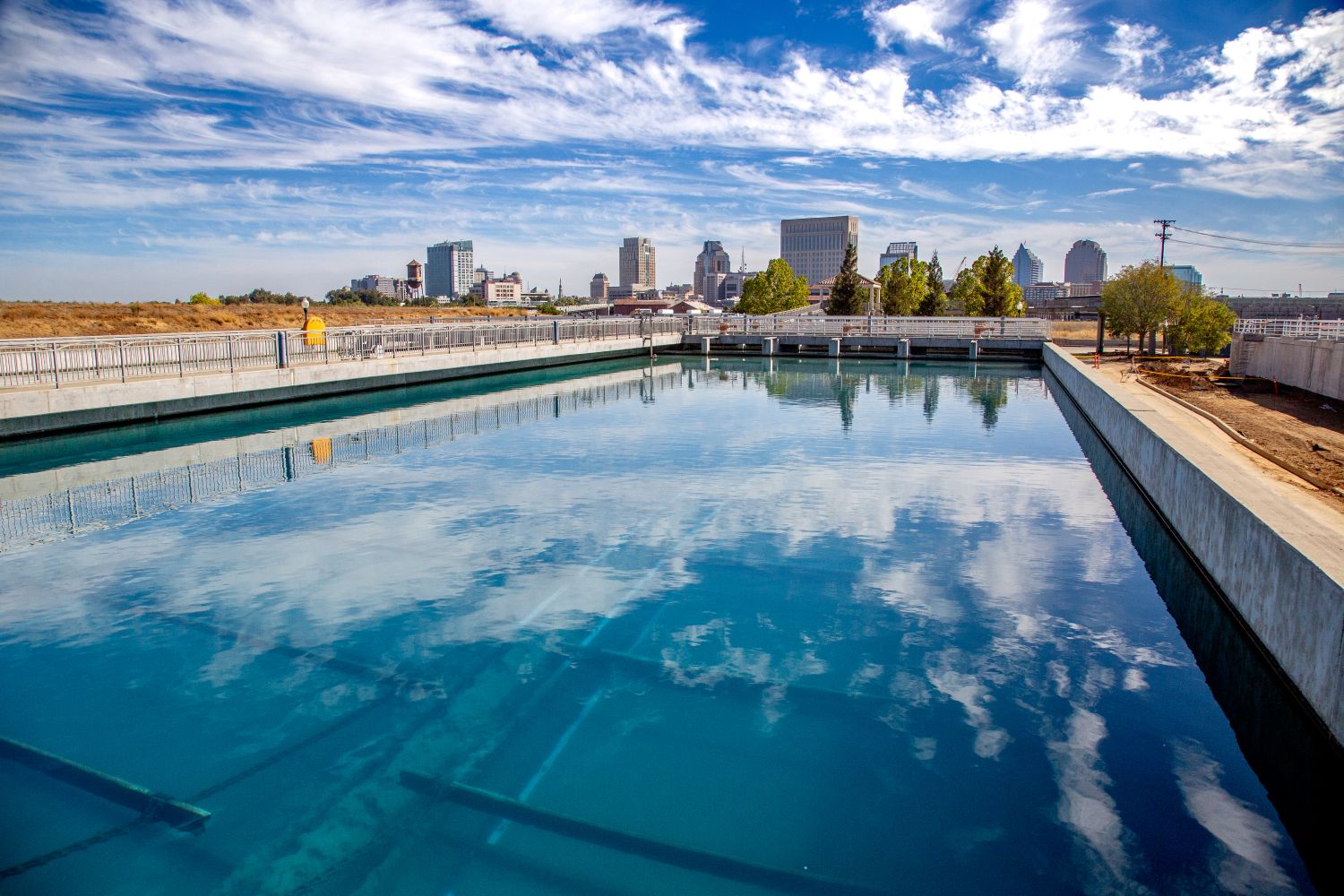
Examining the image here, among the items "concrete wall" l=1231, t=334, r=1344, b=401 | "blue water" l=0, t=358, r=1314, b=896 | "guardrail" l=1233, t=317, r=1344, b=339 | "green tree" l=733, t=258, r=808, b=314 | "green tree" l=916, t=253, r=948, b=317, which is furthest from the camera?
"green tree" l=733, t=258, r=808, b=314

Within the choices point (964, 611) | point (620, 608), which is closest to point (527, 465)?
point (620, 608)

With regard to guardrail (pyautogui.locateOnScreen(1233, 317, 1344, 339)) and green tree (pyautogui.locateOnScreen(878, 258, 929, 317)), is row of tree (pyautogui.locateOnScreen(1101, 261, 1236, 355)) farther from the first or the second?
green tree (pyautogui.locateOnScreen(878, 258, 929, 317))

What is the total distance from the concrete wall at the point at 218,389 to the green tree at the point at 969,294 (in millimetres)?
50351

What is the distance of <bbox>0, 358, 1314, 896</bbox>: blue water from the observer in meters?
5.46

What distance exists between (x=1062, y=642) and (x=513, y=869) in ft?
19.0

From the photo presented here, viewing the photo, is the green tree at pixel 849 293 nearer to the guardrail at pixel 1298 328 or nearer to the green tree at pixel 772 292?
the green tree at pixel 772 292

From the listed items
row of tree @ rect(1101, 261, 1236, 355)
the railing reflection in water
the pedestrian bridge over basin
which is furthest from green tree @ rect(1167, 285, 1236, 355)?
the railing reflection in water

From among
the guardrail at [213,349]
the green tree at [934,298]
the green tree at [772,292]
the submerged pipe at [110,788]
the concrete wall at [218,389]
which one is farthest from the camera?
the green tree at [772,292]

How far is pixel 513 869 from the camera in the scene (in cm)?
534

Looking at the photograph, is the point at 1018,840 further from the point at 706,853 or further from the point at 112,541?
the point at 112,541

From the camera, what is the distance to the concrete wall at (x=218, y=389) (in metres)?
18.7

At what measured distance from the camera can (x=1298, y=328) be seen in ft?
98.2

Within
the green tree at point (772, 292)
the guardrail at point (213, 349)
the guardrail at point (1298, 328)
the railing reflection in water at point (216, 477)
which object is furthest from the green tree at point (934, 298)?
the railing reflection in water at point (216, 477)

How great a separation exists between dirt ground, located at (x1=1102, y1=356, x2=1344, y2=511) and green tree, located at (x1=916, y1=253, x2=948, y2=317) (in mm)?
42625
